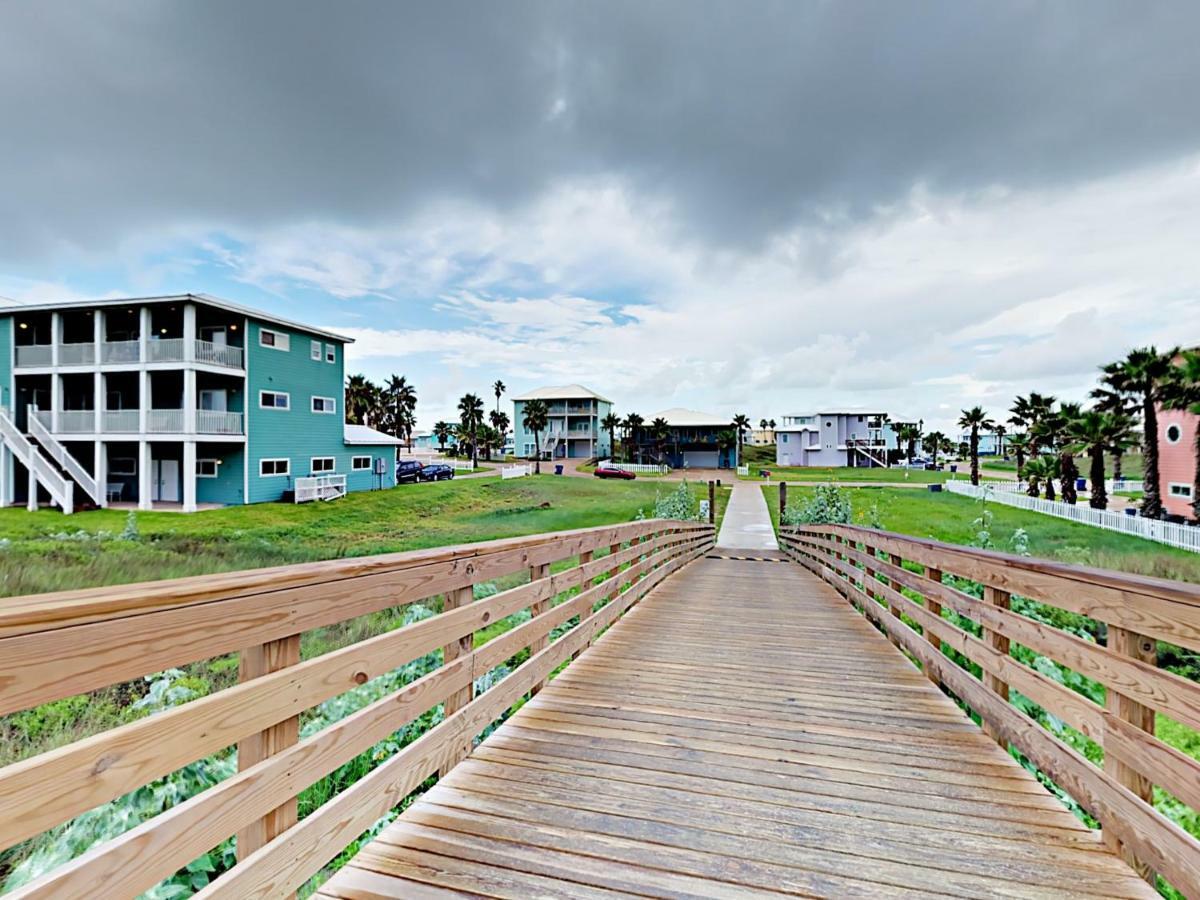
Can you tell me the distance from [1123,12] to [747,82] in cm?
690

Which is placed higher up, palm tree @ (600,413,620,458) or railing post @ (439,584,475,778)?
palm tree @ (600,413,620,458)

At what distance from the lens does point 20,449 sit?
16203mm

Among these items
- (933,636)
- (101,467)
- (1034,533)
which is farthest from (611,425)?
(933,636)

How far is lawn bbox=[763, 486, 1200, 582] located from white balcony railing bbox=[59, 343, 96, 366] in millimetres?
24827

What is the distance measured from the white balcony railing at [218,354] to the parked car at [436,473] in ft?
49.5

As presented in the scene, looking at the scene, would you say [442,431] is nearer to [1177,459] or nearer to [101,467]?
[101,467]

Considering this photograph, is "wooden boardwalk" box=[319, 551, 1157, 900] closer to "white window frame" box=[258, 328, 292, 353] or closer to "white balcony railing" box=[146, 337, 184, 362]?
"white balcony railing" box=[146, 337, 184, 362]

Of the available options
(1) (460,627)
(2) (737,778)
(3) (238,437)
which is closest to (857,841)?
(2) (737,778)

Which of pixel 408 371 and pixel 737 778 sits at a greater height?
pixel 408 371

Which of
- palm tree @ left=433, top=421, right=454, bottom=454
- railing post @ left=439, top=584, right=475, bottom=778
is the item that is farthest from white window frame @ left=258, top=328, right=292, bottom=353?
palm tree @ left=433, top=421, right=454, bottom=454

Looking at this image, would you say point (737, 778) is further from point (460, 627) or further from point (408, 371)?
point (408, 371)

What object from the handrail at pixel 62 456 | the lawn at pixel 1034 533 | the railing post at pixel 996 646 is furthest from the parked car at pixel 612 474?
the railing post at pixel 996 646

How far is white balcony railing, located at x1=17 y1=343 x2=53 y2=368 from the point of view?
17.8m

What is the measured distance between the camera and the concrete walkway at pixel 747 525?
1680 cm
